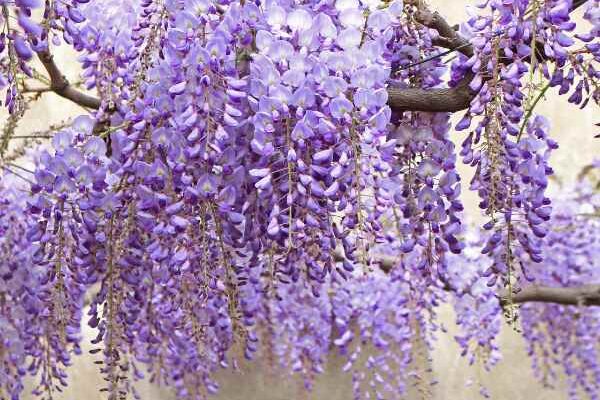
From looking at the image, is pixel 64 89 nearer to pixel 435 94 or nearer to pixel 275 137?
pixel 275 137

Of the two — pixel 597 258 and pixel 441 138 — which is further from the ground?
pixel 597 258

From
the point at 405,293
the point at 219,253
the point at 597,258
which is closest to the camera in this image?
the point at 219,253

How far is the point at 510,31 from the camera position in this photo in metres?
1.42

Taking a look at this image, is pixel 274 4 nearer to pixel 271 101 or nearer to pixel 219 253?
pixel 271 101

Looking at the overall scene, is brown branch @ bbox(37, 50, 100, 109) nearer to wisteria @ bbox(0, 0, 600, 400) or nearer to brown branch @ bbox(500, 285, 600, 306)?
wisteria @ bbox(0, 0, 600, 400)

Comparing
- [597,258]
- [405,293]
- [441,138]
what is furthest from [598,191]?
[441,138]

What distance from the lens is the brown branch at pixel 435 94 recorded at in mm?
1568

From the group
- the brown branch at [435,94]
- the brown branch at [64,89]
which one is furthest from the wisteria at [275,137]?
the brown branch at [64,89]

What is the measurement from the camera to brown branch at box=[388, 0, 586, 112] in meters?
1.57

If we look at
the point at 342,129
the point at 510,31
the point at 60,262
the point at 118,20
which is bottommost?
the point at 60,262

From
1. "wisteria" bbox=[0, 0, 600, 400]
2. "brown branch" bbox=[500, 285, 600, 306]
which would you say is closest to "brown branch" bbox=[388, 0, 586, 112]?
"wisteria" bbox=[0, 0, 600, 400]

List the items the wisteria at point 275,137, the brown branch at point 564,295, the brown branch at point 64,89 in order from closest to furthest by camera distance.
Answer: the wisteria at point 275,137, the brown branch at point 64,89, the brown branch at point 564,295

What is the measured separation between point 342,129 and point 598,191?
122 inches

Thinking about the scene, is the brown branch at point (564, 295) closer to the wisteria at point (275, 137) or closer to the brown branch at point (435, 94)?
the wisteria at point (275, 137)
